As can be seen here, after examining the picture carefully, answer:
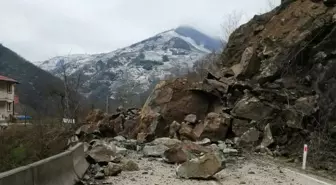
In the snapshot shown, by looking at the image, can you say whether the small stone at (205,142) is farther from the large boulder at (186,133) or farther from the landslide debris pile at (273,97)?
the large boulder at (186,133)

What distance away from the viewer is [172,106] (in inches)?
1016

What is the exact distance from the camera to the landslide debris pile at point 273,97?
19594 mm

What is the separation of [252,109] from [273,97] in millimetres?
1313

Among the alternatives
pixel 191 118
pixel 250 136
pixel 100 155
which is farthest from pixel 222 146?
pixel 100 155

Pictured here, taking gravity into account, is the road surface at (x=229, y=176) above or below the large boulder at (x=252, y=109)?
below

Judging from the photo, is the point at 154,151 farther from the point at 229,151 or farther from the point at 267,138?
the point at 267,138

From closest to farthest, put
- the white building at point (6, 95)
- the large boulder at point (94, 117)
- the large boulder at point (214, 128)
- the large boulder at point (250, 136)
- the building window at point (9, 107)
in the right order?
the large boulder at point (250, 136)
the large boulder at point (214, 128)
the large boulder at point (94, 117)
the white building at point (6, 95)
the building window at point (9, 107)

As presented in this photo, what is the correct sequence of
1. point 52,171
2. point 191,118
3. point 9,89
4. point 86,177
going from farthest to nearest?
point 9,89
point 191,118
point 86,177
point 52,171

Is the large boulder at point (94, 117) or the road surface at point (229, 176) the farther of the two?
the large boulder at point (94, 117)

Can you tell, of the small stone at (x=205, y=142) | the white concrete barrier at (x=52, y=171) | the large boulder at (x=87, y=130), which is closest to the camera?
the white concrete barrier at (x=52, y=171)

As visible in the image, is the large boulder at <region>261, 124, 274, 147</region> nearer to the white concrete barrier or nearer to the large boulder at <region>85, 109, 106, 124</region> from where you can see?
the white concrete barrier

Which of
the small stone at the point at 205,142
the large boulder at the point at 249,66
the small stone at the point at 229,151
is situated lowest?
the small stone at the point at 229,151

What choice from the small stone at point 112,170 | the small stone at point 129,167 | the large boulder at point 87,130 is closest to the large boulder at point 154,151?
the small stone at point 129,167

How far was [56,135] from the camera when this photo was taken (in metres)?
13.4
